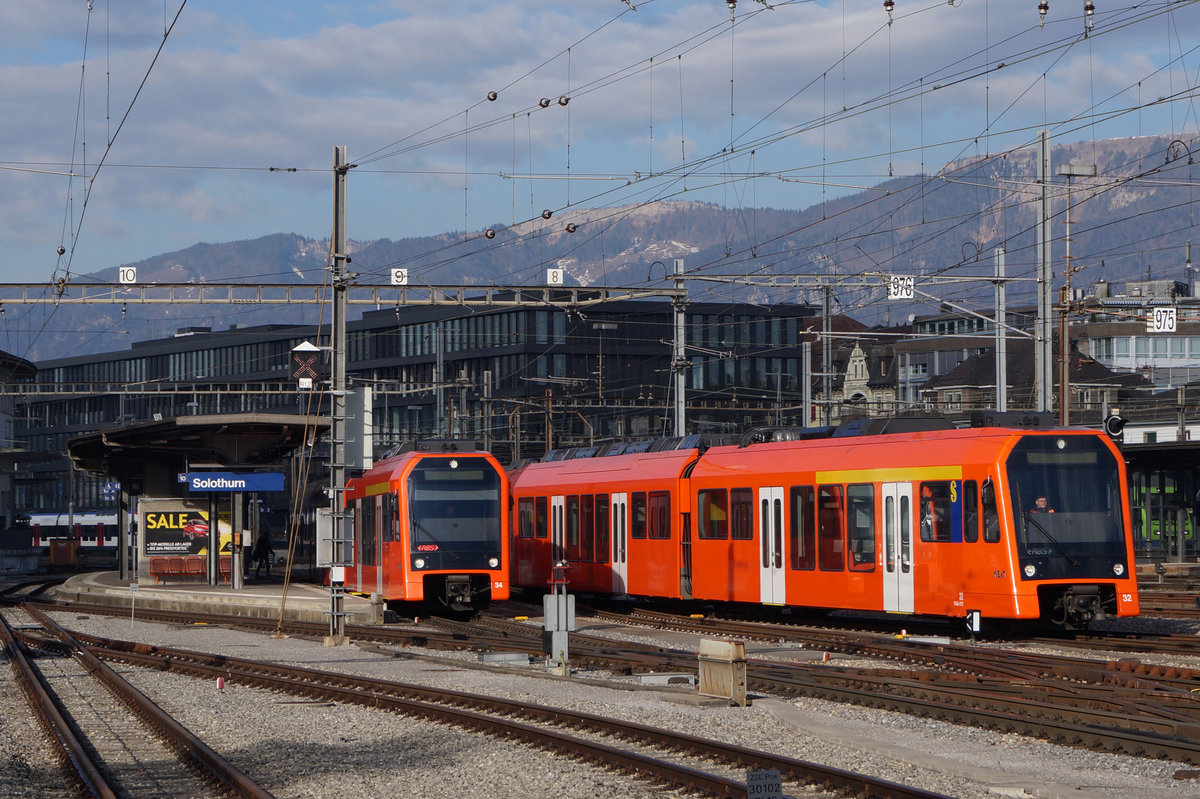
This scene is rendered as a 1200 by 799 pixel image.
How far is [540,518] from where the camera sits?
1345 inches

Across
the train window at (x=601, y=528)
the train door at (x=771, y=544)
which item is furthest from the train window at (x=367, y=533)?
the train door at (x=771, y=544)

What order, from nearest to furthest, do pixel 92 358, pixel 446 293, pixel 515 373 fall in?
pixel 446 293, pixel 515 373, pixel 92 358

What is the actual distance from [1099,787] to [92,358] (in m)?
143

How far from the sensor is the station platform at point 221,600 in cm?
2958

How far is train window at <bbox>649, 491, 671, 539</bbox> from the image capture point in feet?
93.1

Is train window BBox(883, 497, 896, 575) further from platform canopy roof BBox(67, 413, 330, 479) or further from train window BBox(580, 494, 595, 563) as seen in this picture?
platform canopy roof BBox(67, 413, 330, 479)

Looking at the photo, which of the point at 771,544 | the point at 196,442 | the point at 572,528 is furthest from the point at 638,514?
the point at 196,442

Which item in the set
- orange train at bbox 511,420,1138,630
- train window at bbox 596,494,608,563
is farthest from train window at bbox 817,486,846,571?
train window at bbox 596,494,608,563

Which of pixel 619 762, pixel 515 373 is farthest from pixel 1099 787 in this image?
pixel 515 373

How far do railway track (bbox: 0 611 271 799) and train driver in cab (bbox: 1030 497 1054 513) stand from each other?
38.8 ft

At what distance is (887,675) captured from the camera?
1677cm

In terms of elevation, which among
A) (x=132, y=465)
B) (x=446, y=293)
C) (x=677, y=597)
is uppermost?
(x=446, y=293)

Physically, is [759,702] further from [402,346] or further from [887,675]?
[402,346]

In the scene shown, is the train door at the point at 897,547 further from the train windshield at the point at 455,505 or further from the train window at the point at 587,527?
the train window at the point at 587,527
